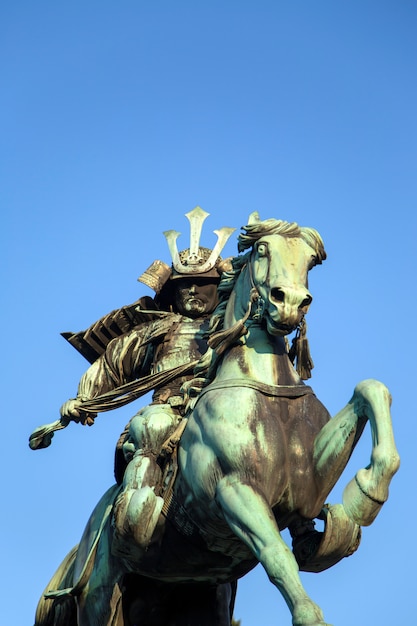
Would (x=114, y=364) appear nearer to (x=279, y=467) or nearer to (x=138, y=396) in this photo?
(x=138, y=396)

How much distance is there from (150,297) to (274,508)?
10.8 feet

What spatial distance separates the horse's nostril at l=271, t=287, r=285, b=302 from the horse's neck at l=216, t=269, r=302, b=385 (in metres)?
0.40

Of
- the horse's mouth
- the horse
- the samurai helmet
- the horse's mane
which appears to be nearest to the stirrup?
the horse

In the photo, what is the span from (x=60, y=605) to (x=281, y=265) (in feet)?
11.8

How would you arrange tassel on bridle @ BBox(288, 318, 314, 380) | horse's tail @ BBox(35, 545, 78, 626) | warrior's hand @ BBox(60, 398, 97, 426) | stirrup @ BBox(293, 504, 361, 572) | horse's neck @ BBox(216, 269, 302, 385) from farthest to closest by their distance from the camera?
1. warrior's hand @ BBox(60, 398, 97, 426)
2. horse's tail @ BBox(35, 545, 78, 626)
3. tassel on bridle @ BBox(288, 318, 314, 380)
4. horse's neck @ BBox(216, 269, 302, 385)
5. stirrup @ BBox(293, 504, 361, 572)

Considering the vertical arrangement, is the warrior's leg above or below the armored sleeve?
below

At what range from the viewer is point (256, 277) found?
1167cm

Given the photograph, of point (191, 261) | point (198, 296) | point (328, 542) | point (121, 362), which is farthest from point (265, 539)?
point (191, 261)

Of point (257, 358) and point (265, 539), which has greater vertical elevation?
point (257, 358)

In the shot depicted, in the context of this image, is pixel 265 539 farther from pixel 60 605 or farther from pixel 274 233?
pixel 60 605

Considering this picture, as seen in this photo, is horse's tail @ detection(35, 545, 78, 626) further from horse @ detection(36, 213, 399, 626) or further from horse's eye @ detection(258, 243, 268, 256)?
horse's eye @ detection(258, 243, 268, 256)

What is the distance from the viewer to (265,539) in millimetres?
10617

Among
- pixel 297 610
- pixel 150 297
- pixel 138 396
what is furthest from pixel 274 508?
pixel 150 297

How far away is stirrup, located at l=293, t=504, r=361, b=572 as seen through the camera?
37.0 feet
